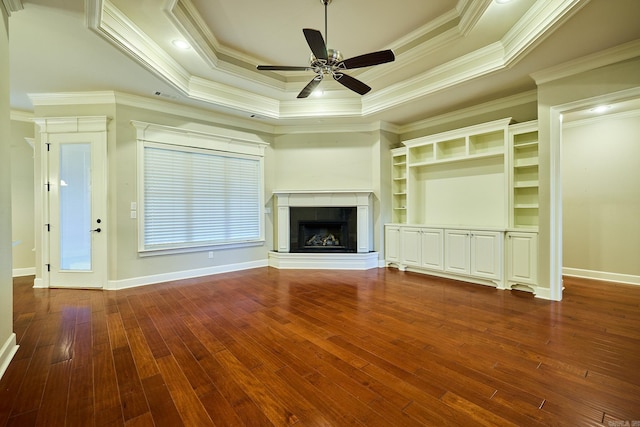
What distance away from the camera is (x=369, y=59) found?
9.23 feet

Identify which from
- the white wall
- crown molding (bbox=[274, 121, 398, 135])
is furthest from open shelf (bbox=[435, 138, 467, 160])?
the white wall

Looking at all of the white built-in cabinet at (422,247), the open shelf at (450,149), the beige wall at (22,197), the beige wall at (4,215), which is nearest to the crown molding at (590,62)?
the open shelf at (450,149)

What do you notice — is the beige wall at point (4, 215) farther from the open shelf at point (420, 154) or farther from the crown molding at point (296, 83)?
the open shelf at point (420, 154)

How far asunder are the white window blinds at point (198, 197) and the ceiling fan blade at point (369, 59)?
329 cm

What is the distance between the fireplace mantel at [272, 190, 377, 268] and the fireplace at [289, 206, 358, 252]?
11 cm

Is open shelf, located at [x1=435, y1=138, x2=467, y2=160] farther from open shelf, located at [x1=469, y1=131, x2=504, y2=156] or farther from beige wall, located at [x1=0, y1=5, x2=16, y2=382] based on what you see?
beige wall, located at [x1=0, y1=5, x2=16, y2=382]

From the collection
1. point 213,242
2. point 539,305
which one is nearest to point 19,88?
point 213,242

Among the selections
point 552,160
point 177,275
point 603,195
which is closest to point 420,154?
point 552,160

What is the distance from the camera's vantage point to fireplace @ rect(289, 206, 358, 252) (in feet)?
19.0

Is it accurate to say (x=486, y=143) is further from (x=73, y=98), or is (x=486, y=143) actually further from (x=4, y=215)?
(x=73, y=98)

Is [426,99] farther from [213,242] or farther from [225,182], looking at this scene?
[213,242]

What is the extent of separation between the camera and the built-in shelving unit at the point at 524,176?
420 centimetres

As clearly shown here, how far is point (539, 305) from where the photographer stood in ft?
11.4

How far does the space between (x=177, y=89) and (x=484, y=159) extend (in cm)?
509
